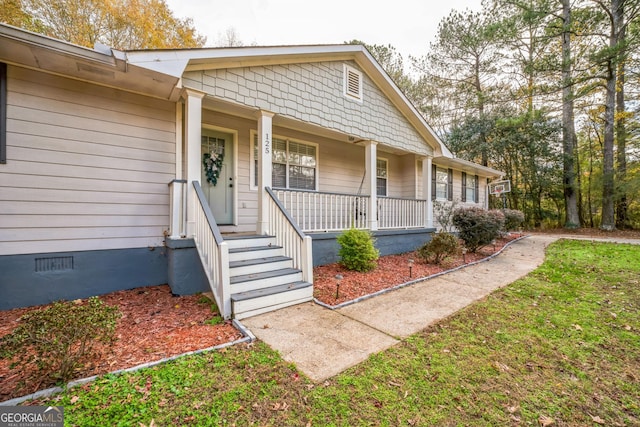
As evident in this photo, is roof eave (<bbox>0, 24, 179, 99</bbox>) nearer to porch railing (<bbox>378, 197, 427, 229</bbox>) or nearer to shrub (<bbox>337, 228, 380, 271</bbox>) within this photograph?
shrub (<bbox>337, 228, 380, 271</bbox>)

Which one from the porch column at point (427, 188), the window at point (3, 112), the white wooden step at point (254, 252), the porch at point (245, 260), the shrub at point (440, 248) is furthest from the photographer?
the porch column at point (427, 188)

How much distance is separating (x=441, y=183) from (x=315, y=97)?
7261 mm

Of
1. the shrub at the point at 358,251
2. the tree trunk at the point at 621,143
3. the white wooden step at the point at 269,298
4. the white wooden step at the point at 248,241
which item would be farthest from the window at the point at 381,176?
the tree trunk at the point at 621,143

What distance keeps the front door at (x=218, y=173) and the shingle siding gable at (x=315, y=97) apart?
4.68 feet

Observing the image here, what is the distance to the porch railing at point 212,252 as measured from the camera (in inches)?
136

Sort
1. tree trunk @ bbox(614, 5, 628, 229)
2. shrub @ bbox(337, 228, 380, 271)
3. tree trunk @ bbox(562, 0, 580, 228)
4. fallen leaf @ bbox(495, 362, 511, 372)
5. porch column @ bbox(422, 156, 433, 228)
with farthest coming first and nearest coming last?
tree trunk @ bbox(562, 0, 580, 228)
tree trunk @ bbox(614, 5, 628, 229)
porch column @ bbox(422, 156, 433, 228)
shrub @ bbox(337, 228, 380, 271)
fallen leaf @ bbox(495, 362, 511, 372)

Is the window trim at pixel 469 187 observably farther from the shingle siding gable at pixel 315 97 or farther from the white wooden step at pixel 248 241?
the white wooden step at pixel 248 241

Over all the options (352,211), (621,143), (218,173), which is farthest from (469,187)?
(218,173)

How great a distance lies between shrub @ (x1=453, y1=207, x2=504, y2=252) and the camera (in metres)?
7.57

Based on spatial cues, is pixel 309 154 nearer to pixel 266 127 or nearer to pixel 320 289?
pixel 266 127

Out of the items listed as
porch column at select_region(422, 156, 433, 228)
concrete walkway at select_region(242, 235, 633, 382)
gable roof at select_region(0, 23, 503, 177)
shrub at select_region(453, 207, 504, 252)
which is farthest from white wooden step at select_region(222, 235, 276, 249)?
porch column at select_region(422, 156, 433, 228)

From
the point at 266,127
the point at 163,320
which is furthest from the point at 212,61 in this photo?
the point at 163,320

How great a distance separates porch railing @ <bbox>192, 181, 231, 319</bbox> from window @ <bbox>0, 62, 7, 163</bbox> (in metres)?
2.47

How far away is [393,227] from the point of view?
26.0 ft
